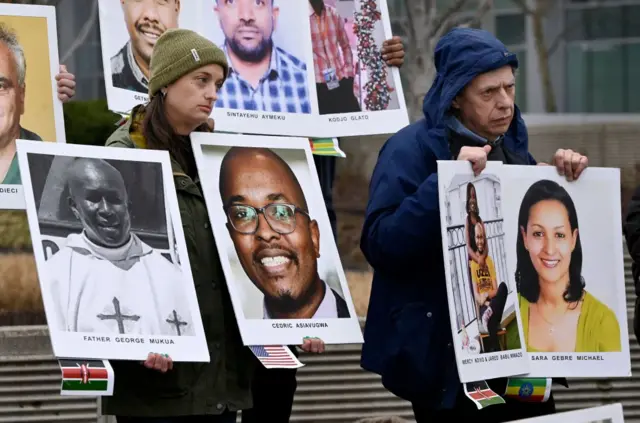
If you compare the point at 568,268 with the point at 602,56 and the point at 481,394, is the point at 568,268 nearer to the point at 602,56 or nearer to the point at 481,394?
the point at 481,394

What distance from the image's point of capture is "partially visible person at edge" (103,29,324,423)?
4.71 meters

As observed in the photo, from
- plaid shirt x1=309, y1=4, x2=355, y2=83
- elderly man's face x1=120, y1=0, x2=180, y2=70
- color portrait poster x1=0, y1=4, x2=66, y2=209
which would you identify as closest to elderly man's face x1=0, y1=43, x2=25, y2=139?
color portrait poster x1=0, y1=4, x2=66, y2=209

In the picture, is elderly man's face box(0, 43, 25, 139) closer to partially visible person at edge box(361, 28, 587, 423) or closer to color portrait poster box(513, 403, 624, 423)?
partially visible person at edge box(361, 28, 587, 423)

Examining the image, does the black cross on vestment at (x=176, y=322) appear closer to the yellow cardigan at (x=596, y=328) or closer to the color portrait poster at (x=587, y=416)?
the color portrait poster at (x=587, y=416)

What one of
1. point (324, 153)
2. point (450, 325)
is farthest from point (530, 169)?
point (324, 153)

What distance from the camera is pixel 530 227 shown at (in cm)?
488

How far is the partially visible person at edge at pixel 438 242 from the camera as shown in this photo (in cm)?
475

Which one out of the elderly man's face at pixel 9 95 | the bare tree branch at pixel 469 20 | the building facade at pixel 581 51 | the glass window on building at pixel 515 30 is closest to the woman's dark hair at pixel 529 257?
the elderly man's face at pixel 9 95

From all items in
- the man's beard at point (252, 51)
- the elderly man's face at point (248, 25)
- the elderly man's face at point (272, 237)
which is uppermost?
the elderly man's face at point (248, 25)

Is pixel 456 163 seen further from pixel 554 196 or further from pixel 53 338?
pixel 53 338

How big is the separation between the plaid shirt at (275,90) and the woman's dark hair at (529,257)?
129 centimetres

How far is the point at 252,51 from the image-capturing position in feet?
19.6

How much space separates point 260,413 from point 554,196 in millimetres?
1443

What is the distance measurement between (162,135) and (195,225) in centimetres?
29
